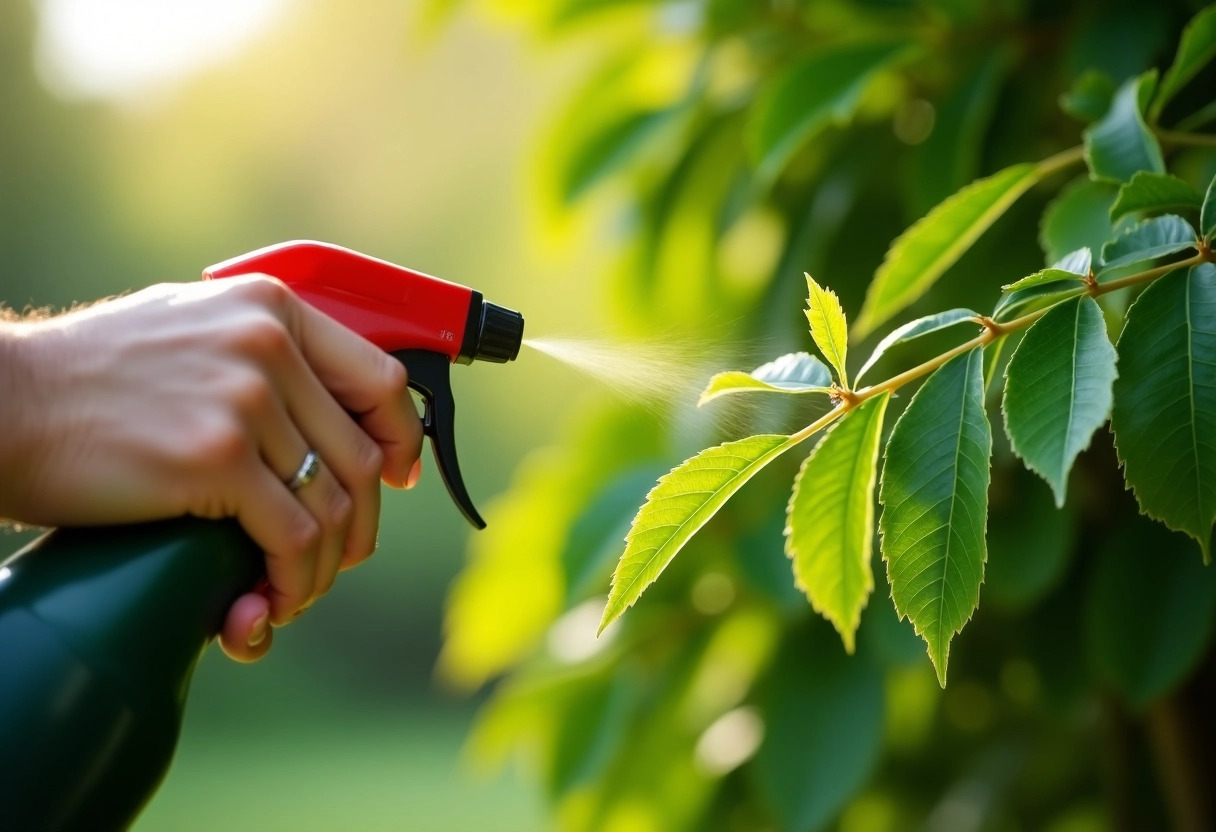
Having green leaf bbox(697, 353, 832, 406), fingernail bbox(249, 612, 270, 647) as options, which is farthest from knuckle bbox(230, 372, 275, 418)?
green leaf bbox(697, 353, 832, 406)

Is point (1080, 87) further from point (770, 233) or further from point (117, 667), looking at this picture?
point (117, 667)

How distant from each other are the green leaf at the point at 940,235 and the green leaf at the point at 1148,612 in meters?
0.32

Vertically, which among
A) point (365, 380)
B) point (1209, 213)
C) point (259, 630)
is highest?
point (1209, 213)

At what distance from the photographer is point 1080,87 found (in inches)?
26.0

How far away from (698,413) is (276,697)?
5976 mm

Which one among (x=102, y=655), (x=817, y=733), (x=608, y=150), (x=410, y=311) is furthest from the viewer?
(x=608, y=150)

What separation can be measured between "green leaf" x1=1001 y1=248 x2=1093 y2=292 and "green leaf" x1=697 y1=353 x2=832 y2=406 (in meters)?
0.08

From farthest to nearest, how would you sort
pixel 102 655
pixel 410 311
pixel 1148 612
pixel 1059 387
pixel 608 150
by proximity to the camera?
pixel 608 150 → pixel 1148 612 → pixel 410 311 → pixel 102 655 → pixel 1059 387

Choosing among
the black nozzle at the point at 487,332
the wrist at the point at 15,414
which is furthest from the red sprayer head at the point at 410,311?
the wrist at the point at 15,414

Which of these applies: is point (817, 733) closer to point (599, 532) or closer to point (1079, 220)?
point (599, 532)

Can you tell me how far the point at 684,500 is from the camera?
447 millimetres

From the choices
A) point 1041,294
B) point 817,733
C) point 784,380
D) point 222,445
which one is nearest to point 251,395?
point 222,445

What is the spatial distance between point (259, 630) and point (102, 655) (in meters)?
0.09

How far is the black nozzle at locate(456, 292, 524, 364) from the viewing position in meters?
0.65
